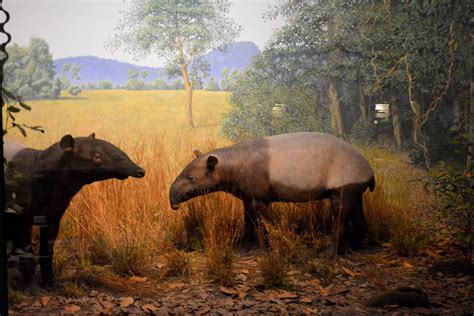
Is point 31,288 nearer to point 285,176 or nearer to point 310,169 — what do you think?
point 285,176

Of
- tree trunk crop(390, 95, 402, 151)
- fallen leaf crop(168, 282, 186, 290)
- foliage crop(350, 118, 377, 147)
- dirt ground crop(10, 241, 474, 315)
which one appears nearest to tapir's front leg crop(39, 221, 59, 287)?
dirt ground crop(10, 241, 474, 315)

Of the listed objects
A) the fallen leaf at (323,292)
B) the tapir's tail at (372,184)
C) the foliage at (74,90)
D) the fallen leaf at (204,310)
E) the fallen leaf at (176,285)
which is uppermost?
the foliage at (74,90)

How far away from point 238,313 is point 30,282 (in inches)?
59.2

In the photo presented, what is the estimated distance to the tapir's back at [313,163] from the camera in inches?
174

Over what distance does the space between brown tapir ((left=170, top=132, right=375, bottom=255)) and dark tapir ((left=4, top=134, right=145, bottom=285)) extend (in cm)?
89

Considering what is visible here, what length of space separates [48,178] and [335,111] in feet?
8.02

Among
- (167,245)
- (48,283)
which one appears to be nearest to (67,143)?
(48,283)

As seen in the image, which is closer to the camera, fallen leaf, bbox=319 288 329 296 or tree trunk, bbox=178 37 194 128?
fallen leaf, bbox=319 288 329 296

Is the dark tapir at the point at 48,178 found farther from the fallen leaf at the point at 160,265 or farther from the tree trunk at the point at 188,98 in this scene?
the tree trunk at the point at 188,98

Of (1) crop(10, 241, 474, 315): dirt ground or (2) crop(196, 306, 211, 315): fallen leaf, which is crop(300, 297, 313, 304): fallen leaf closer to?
(1) crop(10, 241, 474, 315): dirt ground

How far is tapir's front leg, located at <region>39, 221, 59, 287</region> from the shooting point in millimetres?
3672

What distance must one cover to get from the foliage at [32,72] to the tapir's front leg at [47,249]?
40.2 inches

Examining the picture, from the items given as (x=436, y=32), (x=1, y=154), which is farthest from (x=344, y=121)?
(x=1, y=154)

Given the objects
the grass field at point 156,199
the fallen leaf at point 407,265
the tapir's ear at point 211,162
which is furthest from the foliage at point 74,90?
the fallen leaf at point 407,265
